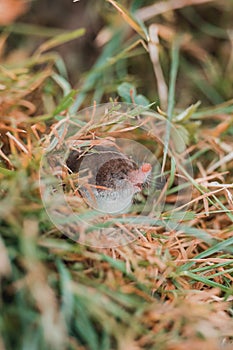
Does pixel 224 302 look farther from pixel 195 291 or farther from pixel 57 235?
pixel 57 235

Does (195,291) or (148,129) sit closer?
(195,291)

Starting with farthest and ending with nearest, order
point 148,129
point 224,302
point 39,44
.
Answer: point 39,44
point 148,129
point 224,302

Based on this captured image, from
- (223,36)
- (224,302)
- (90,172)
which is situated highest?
(90,172)

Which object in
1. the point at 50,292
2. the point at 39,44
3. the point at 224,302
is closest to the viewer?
the point at 50,292

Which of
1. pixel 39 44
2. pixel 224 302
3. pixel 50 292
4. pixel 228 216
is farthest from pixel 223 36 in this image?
pixel 50 292

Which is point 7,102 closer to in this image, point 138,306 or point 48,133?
point 48,133

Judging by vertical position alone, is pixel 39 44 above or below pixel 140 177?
above

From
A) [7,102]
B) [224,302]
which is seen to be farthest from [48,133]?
[224,302]
